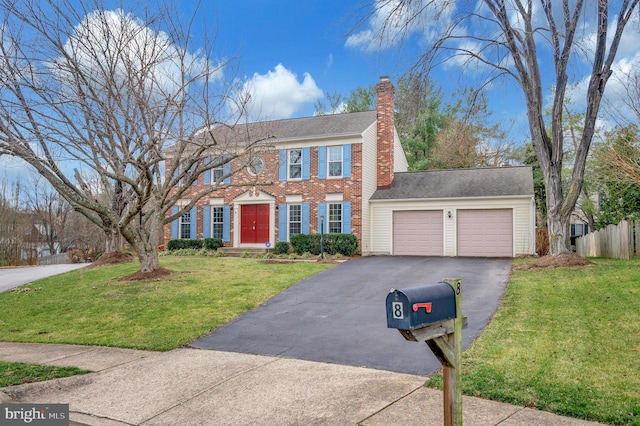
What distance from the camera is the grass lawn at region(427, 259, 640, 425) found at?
4332mm

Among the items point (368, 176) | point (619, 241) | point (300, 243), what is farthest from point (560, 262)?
point (300, 243)

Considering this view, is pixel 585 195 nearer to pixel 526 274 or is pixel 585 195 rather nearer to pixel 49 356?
pixel 526 274

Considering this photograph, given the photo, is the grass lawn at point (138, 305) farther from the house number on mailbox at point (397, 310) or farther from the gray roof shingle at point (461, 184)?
the gray roof shingle at point (461, 184)

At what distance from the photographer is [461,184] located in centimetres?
2009

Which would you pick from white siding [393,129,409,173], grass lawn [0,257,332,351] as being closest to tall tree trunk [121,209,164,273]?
grass lawn [0,257,332,351]

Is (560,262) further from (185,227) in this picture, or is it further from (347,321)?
(185,227)

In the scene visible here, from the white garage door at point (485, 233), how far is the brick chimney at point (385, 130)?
406 cm

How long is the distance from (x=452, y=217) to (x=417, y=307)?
17.1 m

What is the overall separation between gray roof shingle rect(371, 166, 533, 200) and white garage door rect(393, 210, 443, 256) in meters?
0.83

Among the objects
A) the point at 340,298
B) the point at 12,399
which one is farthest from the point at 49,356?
the point at 340,298

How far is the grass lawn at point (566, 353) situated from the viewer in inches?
171

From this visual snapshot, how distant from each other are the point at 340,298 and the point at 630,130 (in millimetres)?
12988

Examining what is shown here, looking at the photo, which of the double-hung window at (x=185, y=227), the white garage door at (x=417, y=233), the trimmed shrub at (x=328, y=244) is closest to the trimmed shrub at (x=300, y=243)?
the trimmed shrub at (x=328, y=244)

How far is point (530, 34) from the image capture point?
1351 centimetres
